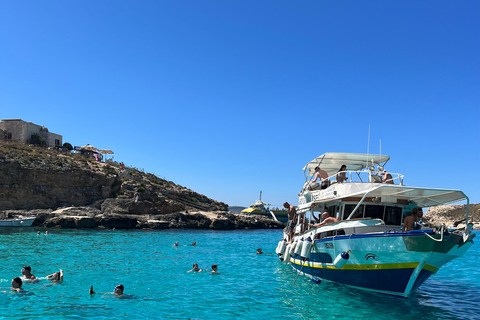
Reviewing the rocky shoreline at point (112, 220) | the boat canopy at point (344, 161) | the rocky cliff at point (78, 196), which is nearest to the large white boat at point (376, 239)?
the boat canopy at point (344, 161)

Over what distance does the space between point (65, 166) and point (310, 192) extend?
47608 millimetres

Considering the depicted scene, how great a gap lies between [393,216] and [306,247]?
3.89 m

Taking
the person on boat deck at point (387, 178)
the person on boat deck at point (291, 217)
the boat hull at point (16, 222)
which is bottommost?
the boat hull at point (16, 222)

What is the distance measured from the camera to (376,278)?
43.5 ft

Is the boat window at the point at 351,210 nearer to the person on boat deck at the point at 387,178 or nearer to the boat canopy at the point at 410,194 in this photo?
the boat canopy at the point at 410,194

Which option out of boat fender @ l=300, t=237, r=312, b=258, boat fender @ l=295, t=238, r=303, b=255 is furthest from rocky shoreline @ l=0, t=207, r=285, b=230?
boat fender @ l=300, t=237, r=312, b=258

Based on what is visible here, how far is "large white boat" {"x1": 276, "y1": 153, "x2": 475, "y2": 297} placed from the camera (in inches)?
487

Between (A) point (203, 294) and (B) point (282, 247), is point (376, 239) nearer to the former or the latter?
(A) point (203, 294)

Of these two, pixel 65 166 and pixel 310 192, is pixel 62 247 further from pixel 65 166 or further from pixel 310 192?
pixel 65 166

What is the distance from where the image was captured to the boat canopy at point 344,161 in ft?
61.7

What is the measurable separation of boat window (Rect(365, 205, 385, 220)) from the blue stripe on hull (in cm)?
259

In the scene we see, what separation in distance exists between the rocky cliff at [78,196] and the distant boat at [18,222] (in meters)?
1.84

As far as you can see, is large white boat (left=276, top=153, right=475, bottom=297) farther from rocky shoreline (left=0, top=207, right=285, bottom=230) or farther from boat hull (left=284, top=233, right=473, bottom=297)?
rocky shoreline (left=0, top=207, right=285, bottom=230)

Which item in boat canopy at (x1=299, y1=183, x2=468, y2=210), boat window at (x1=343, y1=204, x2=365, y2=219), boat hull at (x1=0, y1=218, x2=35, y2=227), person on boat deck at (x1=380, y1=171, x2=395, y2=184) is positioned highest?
person on boat deck at (x1=380, y1=171, x2=395, y2=184)
